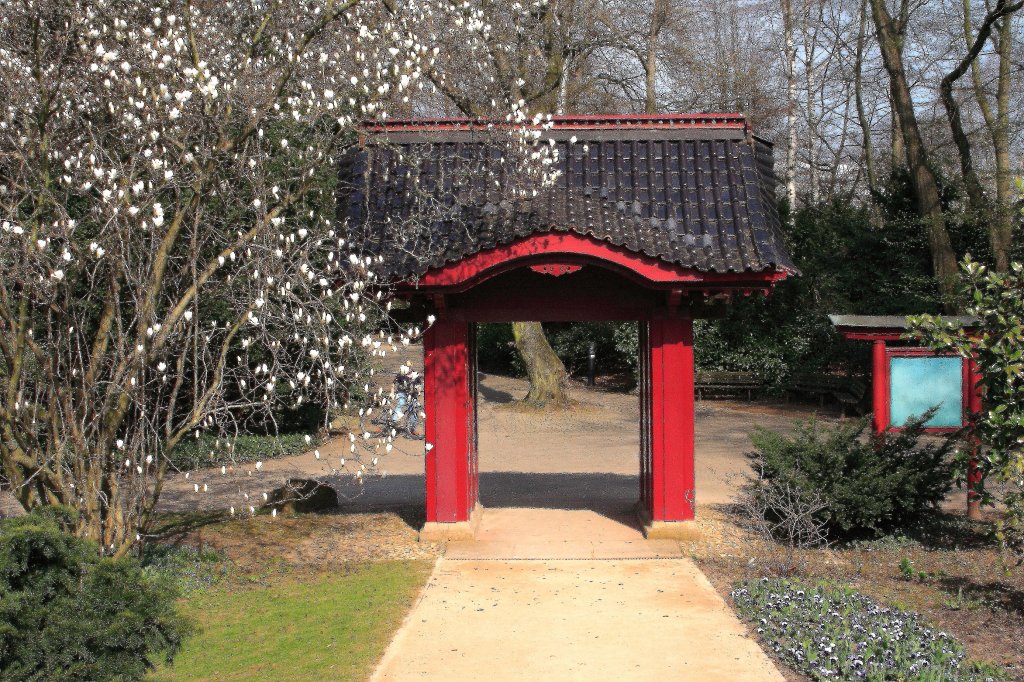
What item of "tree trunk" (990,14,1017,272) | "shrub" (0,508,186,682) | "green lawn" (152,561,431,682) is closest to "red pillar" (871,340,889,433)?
"green lawn" (152,561,431,682)

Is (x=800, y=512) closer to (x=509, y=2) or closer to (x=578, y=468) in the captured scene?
(x=578, y=468)

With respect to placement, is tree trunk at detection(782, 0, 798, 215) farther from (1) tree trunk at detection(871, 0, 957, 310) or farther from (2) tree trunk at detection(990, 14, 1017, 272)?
(1) tree trunk at detection(871, 0, 957, 310)

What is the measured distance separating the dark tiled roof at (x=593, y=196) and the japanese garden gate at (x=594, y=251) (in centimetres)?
2

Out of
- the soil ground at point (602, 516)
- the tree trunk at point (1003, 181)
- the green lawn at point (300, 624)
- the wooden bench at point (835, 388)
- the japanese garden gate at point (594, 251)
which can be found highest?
the tree trunk at point (1003, 181)

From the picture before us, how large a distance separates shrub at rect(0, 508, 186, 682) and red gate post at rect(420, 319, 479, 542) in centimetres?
502

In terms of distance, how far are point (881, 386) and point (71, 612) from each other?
8.86 meters

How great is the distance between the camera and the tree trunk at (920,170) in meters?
21.3

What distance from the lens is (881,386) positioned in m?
11.2

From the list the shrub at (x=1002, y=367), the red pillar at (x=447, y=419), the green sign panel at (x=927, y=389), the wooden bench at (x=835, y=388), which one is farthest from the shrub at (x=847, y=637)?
the wooden bench at (x=835, y=388)

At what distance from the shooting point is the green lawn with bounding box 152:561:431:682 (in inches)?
270

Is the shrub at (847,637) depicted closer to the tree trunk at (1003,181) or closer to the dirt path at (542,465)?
the dirt path at (542,465)

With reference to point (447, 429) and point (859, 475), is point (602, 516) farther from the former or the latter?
point (859, 475)

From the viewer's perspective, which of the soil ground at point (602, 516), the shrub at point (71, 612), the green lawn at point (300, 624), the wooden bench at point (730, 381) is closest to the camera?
the shrub at point (71, 612)

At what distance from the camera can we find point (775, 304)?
86.8ft
